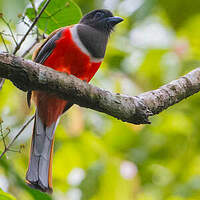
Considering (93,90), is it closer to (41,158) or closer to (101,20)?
(41,158)

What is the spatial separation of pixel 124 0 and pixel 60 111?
165 cm

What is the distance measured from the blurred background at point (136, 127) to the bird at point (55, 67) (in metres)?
0.67

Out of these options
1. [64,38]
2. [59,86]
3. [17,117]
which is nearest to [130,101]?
[59,86]

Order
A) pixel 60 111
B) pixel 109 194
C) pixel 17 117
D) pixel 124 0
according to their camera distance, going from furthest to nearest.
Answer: pixel 124 0 < pixel 17 117 < pixel 109 194 < pixel 60 111

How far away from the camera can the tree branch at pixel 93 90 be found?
80.8 inches

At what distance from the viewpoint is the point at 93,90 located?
2375mm

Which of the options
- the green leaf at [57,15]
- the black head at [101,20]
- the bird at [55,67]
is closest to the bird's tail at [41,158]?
the bird at [55,67]

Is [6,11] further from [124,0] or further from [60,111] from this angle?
[124,0]

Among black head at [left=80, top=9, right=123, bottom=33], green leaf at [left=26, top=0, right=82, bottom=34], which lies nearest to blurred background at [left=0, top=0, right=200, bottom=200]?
black head at [left=80, top=9, right=123, bottom=33]

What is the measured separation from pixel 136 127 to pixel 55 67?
1472 mm

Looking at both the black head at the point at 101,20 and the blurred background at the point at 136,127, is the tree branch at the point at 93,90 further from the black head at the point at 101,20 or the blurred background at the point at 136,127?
the blurred background at the point at 136,127

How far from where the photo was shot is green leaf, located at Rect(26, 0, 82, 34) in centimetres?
278

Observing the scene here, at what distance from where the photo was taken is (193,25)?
14.9ft

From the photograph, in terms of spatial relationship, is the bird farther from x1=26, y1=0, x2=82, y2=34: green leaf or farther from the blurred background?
the blurred background
